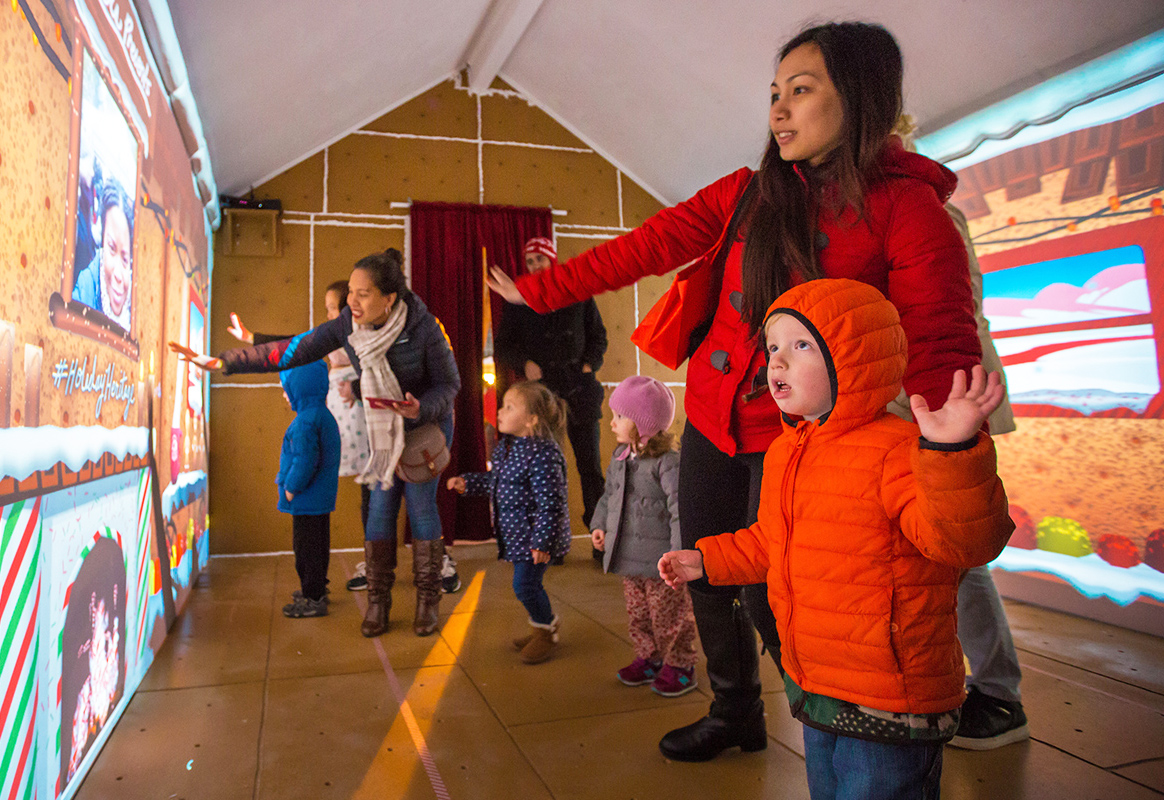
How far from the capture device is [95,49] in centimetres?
161

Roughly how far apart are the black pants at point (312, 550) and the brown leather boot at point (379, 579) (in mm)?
303

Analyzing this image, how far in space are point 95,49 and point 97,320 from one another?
0.60 meters

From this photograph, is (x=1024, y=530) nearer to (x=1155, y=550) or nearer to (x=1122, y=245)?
(x=1155, y=550)

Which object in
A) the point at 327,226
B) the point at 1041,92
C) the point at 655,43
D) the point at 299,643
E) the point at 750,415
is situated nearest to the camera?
the point at 750,415

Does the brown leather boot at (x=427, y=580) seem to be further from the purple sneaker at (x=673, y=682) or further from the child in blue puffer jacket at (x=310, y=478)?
the purple sneaker at (x=673, y=682)

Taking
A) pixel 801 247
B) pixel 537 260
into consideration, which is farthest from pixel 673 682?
pixel 537 260

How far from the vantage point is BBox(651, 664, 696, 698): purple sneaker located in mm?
1946

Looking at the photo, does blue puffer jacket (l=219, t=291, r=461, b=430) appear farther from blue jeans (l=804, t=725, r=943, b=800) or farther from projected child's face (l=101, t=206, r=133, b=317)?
blue jeans (l=804, t=725, r=943, b=800)

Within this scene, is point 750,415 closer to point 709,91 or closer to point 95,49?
point 95,49

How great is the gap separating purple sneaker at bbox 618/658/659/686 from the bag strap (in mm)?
1038

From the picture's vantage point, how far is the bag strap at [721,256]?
133 centimetres

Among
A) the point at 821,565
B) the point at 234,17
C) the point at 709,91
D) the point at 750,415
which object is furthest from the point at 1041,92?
the point at 234,17

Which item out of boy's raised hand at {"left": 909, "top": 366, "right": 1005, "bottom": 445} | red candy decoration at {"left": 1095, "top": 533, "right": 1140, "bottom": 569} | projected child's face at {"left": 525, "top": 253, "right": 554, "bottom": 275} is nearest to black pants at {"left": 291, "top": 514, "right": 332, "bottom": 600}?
projected child's face at {"left": 525, "top": 253, "right": 554, "bottom": 275}

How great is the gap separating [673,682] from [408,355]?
1426mm
